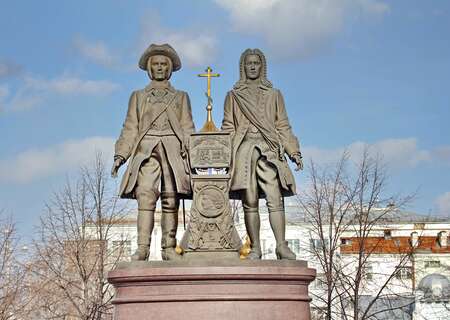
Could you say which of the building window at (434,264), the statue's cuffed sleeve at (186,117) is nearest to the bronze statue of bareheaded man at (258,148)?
the statue's cuffed sleeve at (186,117)

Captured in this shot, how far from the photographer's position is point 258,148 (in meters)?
11.7

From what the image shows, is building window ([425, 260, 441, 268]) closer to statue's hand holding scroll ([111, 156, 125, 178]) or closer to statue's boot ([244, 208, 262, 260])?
statue's boot ([244, 208, 262, 260])

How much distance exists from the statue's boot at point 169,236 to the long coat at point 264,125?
3.34ft

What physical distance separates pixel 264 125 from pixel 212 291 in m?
2.78

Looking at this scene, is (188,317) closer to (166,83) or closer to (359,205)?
(166,83)

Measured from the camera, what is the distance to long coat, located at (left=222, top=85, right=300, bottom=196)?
11.6 meters

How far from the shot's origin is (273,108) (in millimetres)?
12016

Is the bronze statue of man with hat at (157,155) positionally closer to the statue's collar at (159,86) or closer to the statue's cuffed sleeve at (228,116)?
the statue's collar at (159,86)

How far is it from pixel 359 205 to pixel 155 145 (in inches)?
838

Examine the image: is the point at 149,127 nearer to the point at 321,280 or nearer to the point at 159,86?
the point at 159,86

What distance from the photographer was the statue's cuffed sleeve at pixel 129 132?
38.5 feet

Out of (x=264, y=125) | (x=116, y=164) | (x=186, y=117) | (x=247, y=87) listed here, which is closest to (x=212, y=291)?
(x=116, y=164)

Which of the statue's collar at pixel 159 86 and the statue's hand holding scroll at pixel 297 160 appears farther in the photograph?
the statue's collar at pixel 159 86

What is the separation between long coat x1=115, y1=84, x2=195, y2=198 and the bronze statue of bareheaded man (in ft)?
2.15
